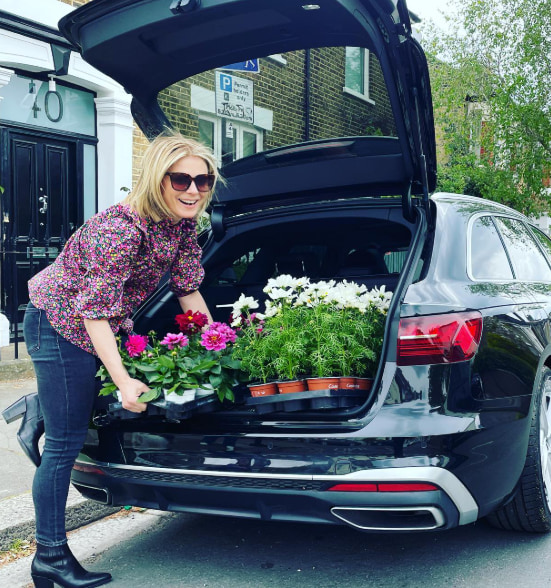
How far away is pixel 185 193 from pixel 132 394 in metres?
0.80

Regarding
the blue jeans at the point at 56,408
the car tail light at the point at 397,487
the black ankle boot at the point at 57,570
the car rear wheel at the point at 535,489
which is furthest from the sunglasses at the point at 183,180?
the car rear wheel at the point at 535,489

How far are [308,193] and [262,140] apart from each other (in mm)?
9874

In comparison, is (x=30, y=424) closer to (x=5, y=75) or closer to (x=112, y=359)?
(x=112, y=359)

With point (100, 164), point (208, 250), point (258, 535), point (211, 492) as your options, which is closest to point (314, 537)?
point (258, 535)

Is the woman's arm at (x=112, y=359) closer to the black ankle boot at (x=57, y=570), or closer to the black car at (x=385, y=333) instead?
the black car at (x=385, y=333)

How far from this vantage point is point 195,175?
301 cm

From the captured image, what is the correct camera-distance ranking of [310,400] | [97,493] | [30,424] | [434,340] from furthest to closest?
[30,424] → [97,493] → [310,400] → [434,340]

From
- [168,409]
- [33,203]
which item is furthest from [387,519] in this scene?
[33,203]

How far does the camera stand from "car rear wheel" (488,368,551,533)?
331 cm

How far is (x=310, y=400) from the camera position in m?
2.94

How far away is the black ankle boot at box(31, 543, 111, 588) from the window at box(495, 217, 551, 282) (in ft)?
8.16

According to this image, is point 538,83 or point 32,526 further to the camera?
point 538,83

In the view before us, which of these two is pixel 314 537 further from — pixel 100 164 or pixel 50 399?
pixel 100 164

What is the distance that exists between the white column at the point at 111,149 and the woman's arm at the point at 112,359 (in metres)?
7.32
